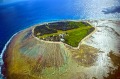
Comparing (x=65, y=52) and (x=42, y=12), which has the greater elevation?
(x=65, y=52)

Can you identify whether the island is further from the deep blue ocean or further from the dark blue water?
the dark blue water

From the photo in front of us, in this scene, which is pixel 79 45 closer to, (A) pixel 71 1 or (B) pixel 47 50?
(B) pixel 47 50

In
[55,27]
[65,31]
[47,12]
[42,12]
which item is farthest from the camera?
[42,12]

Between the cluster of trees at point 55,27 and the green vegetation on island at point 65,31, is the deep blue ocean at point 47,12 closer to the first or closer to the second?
the cluster of trees at point 55,27

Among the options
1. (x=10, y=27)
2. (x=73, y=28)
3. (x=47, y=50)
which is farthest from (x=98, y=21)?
(x=10, y=27)

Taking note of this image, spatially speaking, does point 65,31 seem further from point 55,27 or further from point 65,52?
point 65,52

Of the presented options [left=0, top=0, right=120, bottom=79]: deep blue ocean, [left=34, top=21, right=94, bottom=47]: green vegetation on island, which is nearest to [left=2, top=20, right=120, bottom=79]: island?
[left=34, top=21, right=94, bottom=47]: green vegetation on island

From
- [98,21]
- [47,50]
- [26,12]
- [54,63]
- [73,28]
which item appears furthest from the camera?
[26,12]

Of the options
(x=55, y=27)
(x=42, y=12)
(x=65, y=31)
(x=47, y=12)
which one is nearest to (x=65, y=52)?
(x=65, y=31)

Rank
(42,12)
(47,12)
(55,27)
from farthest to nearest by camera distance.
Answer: (42,12)
(47,12)
(55,27)
